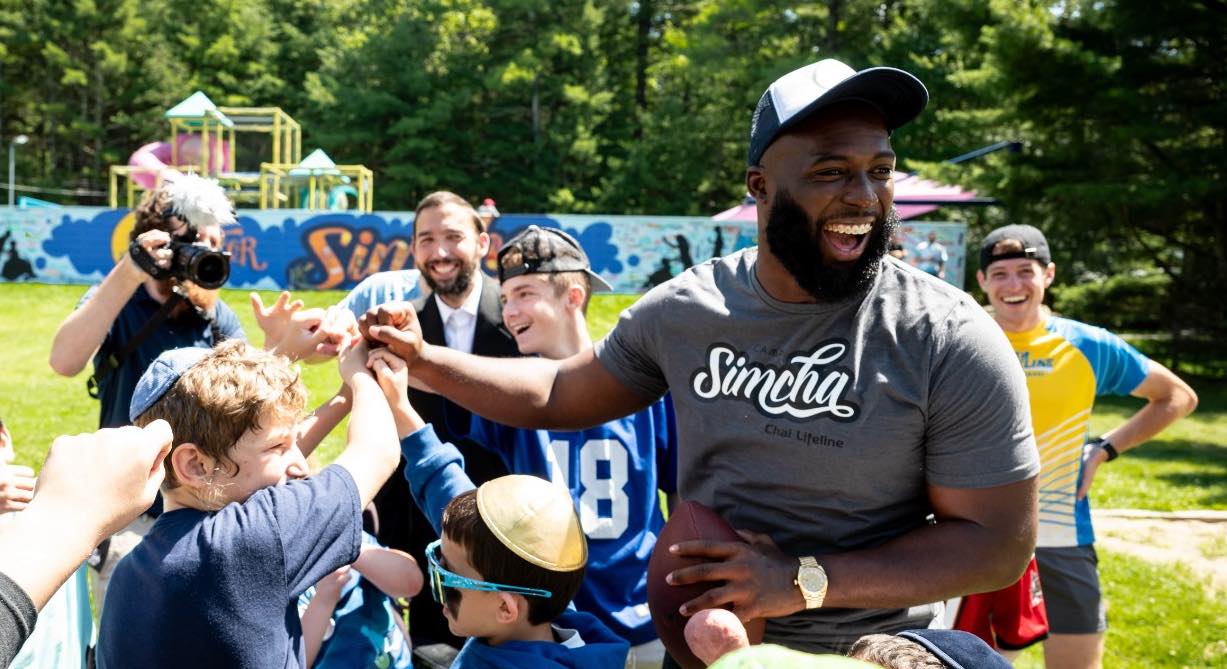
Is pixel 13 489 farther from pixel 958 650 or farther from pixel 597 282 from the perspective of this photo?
pixel 958 650

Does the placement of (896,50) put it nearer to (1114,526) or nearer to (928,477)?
(1114,526)

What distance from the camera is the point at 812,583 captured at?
2.04 metres

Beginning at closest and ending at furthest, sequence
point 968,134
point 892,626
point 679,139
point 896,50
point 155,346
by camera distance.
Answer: point 892,626 → point 155,346 → point 968,134 → point 896,50 → point 679,139

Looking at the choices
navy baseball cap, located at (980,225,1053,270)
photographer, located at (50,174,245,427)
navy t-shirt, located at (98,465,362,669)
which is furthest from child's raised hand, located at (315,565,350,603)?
navy baseball cap, located at (980,225,1053,270)

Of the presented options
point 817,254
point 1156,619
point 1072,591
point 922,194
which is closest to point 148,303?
point 817,254

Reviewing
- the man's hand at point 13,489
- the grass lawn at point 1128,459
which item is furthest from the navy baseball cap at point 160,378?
the grass lawn at point 1128,459

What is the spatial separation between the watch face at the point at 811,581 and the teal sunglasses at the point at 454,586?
→ 66cm

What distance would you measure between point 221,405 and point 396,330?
638 mm

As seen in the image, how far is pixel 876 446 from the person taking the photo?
6.76ft

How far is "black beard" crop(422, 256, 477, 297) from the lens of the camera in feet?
14.5

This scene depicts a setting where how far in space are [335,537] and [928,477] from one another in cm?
128

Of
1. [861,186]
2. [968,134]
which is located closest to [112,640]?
[861,186]

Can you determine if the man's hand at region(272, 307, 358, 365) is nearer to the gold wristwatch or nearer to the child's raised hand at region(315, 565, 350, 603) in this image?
the child's raised hand at region(315, 565, 350, 603)

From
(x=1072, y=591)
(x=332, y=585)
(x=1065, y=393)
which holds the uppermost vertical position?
(x=1065, y=393)
